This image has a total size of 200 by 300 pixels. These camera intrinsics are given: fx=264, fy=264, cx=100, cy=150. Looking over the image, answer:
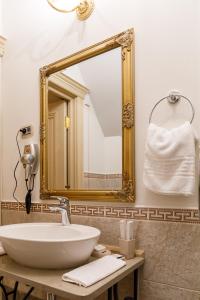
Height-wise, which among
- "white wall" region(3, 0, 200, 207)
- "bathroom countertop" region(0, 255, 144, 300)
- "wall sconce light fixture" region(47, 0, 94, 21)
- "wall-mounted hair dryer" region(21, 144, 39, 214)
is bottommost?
"bathroom countertop" region(0, 255, 144, 300)

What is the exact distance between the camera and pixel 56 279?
976 millimetres

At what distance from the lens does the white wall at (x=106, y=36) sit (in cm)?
122

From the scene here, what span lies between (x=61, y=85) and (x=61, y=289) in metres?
1.17

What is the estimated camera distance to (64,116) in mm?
1651

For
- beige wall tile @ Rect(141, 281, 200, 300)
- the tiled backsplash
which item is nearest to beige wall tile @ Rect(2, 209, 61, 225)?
the tiled backsplash

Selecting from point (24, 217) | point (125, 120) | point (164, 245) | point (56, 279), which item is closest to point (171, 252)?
point (164, 245)

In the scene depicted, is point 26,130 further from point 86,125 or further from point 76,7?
point 76,7

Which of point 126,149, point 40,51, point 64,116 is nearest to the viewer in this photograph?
point 126,149

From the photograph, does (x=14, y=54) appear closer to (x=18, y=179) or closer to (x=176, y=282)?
(x=18, y=179)

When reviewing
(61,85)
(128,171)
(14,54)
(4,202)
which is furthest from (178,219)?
(14,54)

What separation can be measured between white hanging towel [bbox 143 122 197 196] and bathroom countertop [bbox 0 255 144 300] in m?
0.38

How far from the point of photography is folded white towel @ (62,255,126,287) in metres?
0.94

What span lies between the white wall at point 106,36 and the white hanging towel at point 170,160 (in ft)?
0.33

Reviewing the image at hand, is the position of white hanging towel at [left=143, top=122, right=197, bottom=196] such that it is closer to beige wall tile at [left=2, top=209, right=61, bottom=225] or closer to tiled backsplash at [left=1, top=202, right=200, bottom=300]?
tiled backsplash at [left=1, top=202, right=200, bottom=300]
